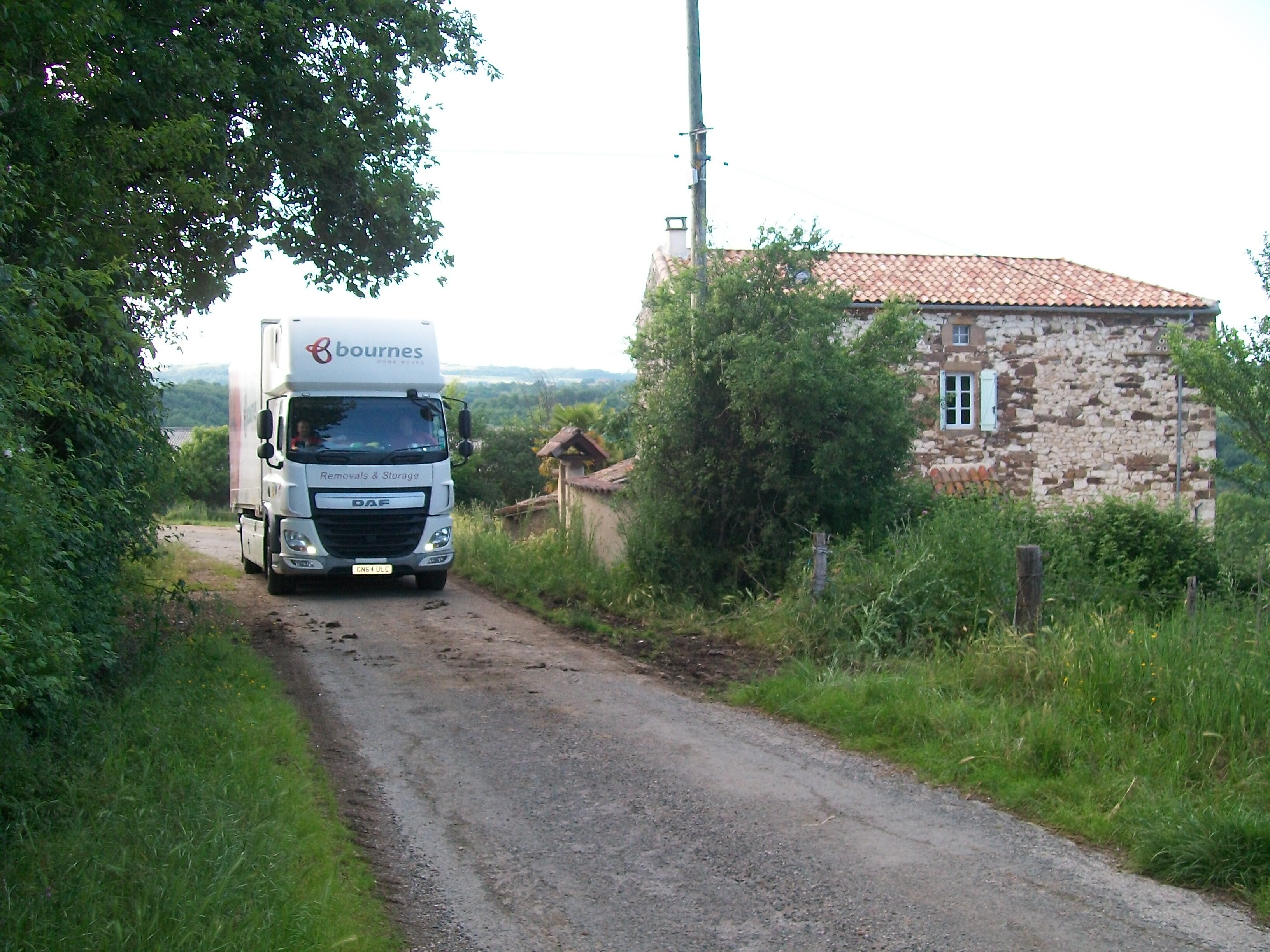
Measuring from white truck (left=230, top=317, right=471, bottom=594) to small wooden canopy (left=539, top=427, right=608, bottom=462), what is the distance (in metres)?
5.48

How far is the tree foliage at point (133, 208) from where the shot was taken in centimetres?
481

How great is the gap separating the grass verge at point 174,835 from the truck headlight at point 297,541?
662cm

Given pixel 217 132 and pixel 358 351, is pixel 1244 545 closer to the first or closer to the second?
pixel 358 351

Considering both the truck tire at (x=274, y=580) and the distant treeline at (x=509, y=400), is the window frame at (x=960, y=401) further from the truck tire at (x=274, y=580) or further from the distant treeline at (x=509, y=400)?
the truck tire at (x=274, y=580)

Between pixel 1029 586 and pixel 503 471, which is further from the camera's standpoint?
pixel 503 471

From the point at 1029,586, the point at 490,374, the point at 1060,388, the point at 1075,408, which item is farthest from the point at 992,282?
the point at 490,374

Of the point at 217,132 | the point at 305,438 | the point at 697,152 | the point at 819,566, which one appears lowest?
the point at 819,566

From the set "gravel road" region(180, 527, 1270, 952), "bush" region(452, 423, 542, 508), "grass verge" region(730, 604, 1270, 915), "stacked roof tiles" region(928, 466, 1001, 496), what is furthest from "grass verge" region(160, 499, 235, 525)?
"grass verge" region(730, 604, 1270, 915)

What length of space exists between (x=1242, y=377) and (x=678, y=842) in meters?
16.7

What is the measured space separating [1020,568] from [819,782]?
9.88ft

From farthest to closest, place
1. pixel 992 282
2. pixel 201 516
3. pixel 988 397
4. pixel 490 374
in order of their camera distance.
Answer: pixel 490 374 < pixel 201 516 < pixel 992 282 < pixel 988 397

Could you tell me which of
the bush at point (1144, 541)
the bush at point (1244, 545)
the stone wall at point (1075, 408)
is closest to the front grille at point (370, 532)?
the bush at point (1144, 541)

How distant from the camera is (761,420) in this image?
41.9ft

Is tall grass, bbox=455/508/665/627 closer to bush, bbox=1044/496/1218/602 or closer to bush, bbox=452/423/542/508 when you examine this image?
bush, bbox=1044/496/1218/602
